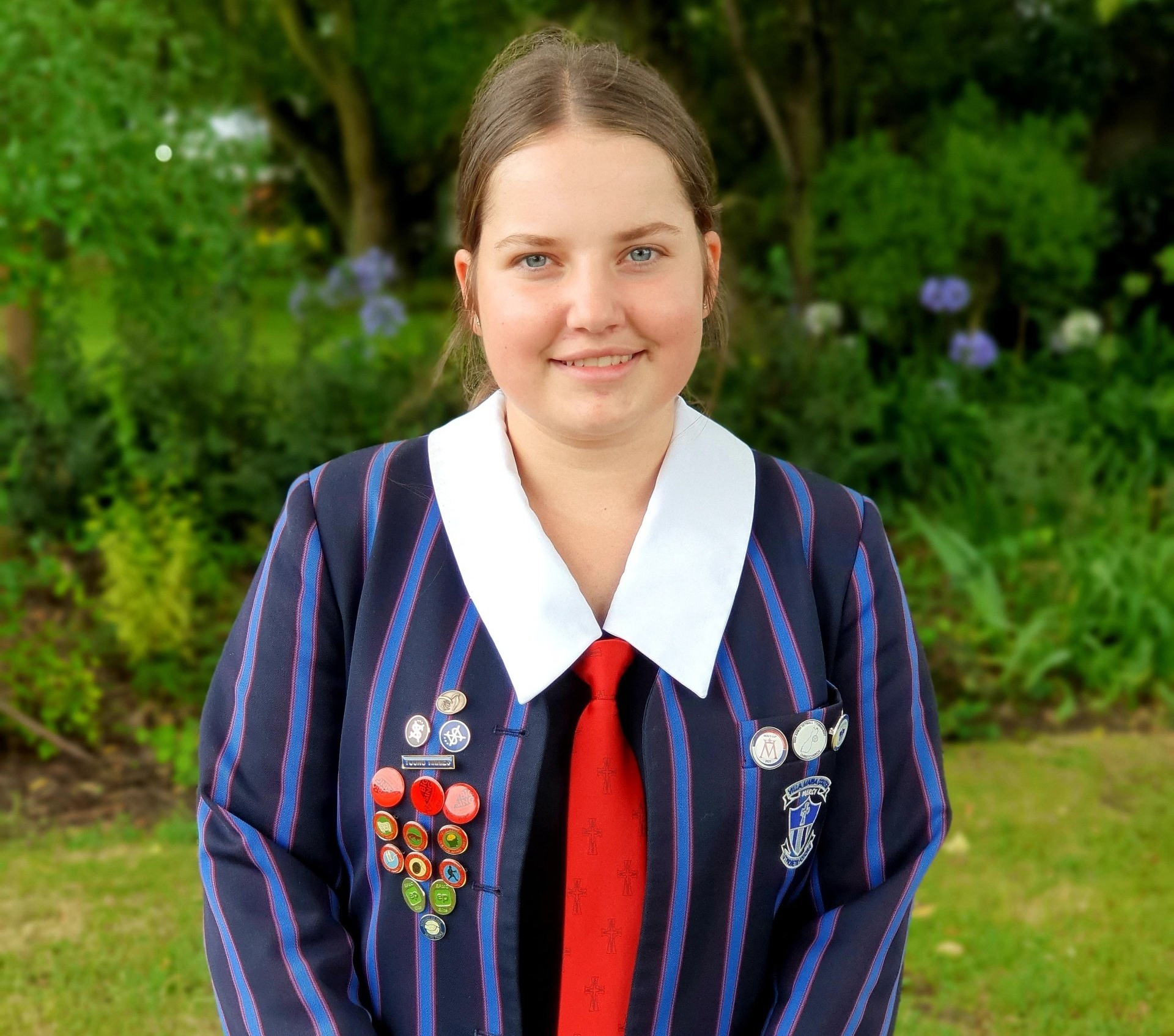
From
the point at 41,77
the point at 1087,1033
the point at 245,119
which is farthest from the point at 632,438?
the point at 245,119

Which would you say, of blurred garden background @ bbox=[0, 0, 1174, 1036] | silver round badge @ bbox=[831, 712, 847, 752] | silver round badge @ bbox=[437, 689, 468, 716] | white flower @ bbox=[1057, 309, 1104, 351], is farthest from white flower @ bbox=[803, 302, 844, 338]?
silver round badge @ bbox=[437, 689, 468, 716]

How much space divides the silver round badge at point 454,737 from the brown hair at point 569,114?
483 mm

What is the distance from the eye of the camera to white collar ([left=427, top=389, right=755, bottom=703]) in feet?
4.48

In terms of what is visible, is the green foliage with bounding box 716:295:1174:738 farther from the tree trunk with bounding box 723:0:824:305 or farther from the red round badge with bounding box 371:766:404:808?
the red round badge with bounding box 371:766:404:808

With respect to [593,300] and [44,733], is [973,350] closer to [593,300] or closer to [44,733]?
[44,733]

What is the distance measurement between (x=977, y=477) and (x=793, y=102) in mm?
2278

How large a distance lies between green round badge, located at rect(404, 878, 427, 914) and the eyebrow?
0.69 metres

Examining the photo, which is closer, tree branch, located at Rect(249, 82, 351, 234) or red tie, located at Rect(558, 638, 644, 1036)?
red tie, located at Rect(558, 638, 644, 1036)

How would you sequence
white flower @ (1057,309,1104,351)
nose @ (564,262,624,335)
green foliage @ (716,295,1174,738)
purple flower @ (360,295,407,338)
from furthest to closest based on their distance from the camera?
white flower @ (1057,309,1104,351) < purple flower @ (360,295,407,338) < green foliage @ (716,295,1174,738) < nose @ (564,262,624,335)

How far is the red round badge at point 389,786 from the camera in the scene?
137cm

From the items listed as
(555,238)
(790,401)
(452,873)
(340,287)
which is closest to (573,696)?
(452,873)

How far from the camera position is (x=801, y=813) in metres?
1.41

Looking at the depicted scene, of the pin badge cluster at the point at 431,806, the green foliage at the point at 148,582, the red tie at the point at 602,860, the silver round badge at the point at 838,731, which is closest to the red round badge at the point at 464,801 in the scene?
the pin badge cluster at the point at 431,806

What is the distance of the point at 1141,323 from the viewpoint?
6.23 m
